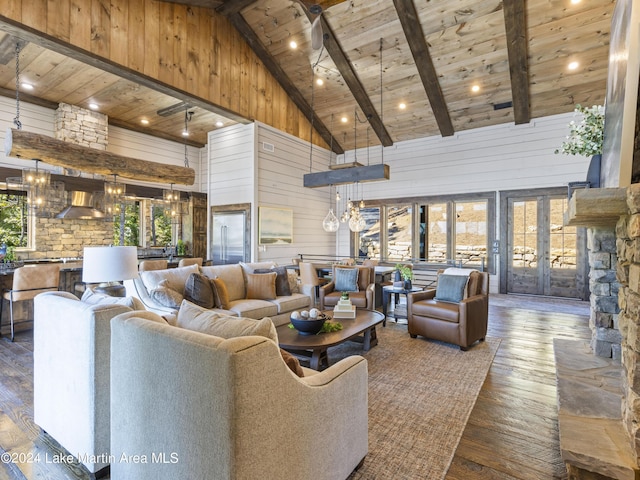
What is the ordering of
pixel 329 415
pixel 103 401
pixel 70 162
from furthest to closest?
pixel 70 162, pixel 103 401, pixel 329 415

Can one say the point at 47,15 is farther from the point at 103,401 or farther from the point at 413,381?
the point at 413,381

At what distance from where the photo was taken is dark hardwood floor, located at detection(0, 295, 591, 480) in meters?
1.97

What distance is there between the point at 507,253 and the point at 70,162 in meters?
8.72

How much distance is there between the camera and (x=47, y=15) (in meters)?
3.93

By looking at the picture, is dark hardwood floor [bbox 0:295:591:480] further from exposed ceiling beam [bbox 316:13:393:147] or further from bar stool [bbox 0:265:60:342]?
exposed ceiling beam [bbox 316:13:393:147]

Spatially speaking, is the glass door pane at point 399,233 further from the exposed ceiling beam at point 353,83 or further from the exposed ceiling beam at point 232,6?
the exposed ceiling beam at point 232,6

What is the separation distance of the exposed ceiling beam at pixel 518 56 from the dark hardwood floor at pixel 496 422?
15.7 ft

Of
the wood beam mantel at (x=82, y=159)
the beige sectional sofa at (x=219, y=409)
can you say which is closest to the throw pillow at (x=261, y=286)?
the beige sectional sofa at (x=219, y=409)

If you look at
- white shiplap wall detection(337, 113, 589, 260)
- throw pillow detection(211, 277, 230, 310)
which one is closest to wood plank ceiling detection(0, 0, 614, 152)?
white shiplap wall detection(337, 113, 589, 260)

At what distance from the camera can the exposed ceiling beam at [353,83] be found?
6.42 metres

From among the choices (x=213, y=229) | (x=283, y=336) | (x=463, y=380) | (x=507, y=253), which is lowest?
(x=463, y=380)

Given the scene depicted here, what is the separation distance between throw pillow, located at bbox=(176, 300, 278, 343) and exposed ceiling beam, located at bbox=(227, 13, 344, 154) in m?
6.55

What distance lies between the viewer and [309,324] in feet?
10.6

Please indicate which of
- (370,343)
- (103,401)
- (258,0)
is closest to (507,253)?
(370,343)
